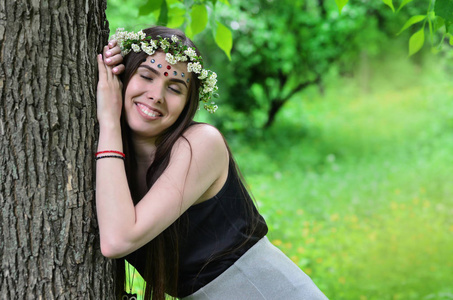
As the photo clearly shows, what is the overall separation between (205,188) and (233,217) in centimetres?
21

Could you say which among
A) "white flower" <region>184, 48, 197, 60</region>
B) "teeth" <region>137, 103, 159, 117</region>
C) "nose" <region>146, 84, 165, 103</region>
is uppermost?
"white flower" <region>184, 48, 197, 60</region>

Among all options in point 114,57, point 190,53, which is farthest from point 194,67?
point 114,57

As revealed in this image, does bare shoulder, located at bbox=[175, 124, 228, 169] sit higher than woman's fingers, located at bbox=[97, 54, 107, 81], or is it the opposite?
woman's fingers, located at bbox=[97, 54, 107, 81]

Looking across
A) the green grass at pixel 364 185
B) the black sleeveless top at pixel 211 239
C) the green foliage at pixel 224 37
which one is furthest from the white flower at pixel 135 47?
the green grass at pixel 364 185

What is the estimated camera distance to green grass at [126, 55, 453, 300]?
5043mm

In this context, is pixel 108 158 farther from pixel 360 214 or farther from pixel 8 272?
pixel 360 214

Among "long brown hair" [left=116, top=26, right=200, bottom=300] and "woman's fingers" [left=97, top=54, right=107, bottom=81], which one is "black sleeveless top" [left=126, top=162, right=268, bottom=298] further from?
"woman's fingers" [left=97, top=54, right=107, bottom=81]

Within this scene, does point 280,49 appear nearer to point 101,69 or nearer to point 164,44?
point 164,44

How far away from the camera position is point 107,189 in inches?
64.8

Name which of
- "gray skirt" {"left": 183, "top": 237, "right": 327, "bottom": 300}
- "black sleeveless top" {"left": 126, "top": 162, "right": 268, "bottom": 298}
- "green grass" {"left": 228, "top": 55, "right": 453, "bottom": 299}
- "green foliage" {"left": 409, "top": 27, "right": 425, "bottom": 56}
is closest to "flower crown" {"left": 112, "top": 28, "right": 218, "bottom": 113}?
"black sleeveless top" {"left": 126, "top": 162, "right": 268, "bottom": 298}

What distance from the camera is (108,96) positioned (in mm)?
1784

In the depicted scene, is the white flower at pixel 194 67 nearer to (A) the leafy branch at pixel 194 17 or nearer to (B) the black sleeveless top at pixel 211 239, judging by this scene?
(B) the black sleeveless top at pixel 211 239

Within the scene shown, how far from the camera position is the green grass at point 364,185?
16.5 ft

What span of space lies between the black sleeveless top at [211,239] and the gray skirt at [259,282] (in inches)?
1.2
